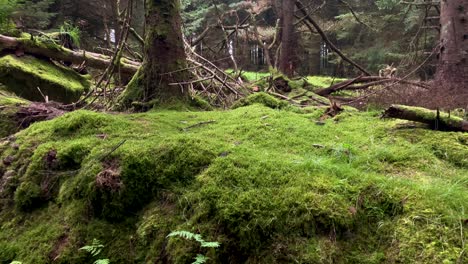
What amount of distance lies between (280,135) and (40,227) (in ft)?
7.75

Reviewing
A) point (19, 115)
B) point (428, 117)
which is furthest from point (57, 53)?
point (428, 117)

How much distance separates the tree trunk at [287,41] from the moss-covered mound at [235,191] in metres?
6.69

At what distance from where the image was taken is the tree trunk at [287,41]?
34.3 ft

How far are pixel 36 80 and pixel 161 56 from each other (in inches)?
132

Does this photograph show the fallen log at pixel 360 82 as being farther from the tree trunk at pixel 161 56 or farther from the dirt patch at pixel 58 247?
the dirt patch at pixel 58 247

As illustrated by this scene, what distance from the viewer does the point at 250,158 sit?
292 centimetres

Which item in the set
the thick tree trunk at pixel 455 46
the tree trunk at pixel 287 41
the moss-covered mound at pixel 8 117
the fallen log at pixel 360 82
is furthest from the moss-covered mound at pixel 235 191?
the tree trunk at pixel 287 41

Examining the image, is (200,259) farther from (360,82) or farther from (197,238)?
(360,82)

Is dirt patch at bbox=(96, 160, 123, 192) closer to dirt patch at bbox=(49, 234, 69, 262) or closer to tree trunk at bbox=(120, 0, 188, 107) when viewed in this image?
dirt patch at bbox=(49, 234, 69, 262)

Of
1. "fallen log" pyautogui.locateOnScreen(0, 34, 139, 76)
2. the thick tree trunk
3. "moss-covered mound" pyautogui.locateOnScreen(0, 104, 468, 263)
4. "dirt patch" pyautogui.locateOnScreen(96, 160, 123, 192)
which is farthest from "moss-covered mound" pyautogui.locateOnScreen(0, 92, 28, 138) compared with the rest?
the thick tree trunk

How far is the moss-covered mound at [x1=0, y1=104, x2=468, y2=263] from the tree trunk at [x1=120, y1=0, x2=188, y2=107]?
101cm

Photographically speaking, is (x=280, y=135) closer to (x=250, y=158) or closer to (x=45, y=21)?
(x=250, y=158)

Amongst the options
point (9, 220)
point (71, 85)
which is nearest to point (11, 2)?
point (71, 85)

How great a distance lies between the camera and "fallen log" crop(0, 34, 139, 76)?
23.7 ft
